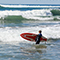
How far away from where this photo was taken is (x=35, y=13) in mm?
37156

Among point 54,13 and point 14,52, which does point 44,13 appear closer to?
point 54,13

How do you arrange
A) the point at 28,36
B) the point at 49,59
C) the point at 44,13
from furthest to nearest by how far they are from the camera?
the point at 44,13, the point at 28,36, the point at 49,59

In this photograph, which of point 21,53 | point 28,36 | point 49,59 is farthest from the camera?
point 28,36

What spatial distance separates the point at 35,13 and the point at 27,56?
3090 centimetres

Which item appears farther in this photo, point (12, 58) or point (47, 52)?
point (47, 52)

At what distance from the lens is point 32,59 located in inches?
251

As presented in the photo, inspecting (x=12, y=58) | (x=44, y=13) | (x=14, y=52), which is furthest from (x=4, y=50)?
(x=44, y=13)

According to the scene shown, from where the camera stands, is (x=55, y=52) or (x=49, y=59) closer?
(x=49, y=59)

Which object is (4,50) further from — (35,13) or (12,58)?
(35,13)

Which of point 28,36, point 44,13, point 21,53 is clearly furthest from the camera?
point 44,13

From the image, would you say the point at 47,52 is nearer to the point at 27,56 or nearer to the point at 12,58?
the point at 27,56

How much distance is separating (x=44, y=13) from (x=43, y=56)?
101 ft

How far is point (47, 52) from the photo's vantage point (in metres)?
7.36

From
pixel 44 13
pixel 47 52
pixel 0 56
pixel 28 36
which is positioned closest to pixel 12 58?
pixel 0 56
